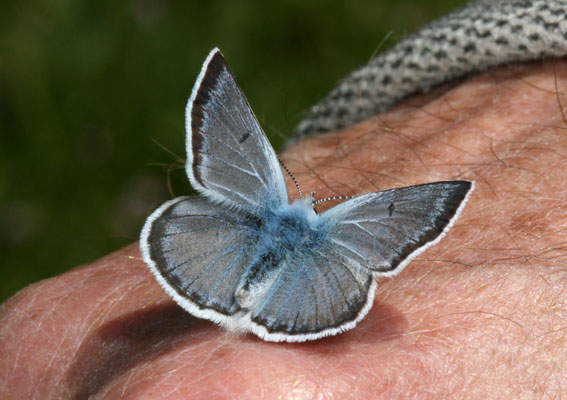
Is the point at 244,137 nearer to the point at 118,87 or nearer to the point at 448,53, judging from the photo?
the point at 448,53

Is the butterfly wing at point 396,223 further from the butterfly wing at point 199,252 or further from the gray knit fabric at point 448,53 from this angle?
the gray knit fabric at point 448,53

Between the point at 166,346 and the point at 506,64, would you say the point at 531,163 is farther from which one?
the point at 166,346

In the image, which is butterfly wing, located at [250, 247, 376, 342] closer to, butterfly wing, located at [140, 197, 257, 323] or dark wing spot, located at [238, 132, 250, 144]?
butterfly wing, located at [140, 197, 257, 323]

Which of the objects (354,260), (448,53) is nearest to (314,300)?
(354,260)

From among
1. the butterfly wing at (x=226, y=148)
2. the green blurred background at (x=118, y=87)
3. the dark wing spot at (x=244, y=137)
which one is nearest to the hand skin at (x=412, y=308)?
the butterfly wing at (x=226, y=148)

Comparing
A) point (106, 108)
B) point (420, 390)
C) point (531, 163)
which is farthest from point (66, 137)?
point (420, 390)

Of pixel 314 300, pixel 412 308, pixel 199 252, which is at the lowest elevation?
pixel 412 308
